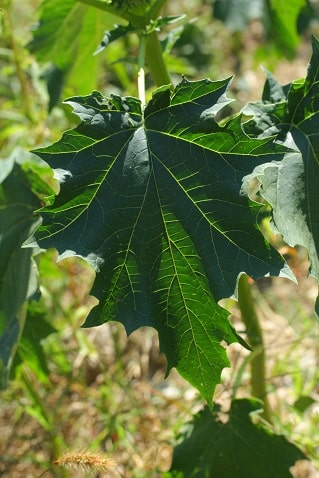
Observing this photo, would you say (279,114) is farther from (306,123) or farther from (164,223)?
(164,223)

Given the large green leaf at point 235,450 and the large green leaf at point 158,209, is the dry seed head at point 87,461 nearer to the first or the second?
the large green leaf at point 158,209

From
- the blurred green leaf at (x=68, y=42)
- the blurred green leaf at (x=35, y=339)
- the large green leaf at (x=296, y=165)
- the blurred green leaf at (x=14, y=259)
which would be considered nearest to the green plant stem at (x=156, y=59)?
the large green leaf at (x=296, y=165)

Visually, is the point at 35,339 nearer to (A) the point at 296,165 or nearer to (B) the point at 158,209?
(B) the point at 158,209

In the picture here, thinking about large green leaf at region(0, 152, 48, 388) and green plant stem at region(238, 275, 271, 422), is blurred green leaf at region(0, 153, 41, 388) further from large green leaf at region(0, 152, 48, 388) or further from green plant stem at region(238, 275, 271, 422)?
green plant stem at region(238, 275, 271, 422)

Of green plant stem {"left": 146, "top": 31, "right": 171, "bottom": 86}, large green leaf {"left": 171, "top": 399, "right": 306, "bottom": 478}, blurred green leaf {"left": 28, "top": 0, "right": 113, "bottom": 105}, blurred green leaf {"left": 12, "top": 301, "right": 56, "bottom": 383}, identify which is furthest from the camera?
blurred green leaf {"left": 28, "top": 0, "right": 113, "bottom": 105}

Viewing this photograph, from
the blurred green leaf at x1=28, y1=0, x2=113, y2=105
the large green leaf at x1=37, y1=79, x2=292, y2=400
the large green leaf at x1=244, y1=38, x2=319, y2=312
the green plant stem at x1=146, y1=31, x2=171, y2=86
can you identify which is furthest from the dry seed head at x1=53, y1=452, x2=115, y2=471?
the blurred green leaf at x1=28, y1=0, x2=113, y2=105

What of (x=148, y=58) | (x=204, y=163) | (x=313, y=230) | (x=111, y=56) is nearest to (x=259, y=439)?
(x=313, y=230)
